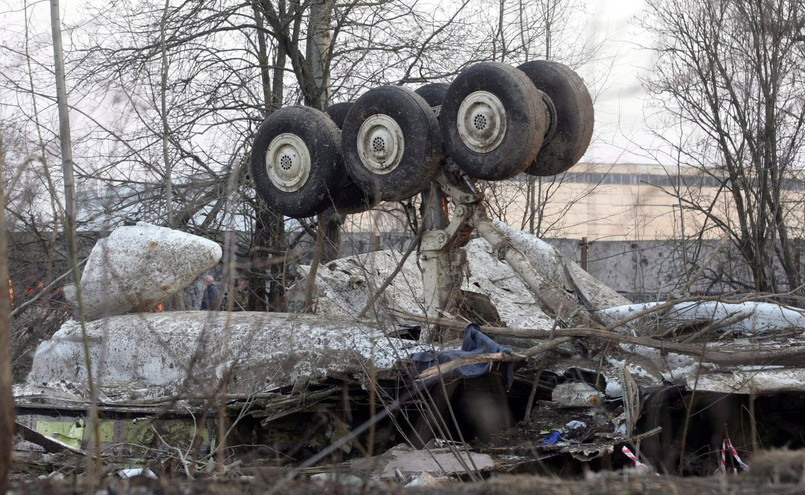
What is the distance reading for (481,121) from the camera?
17.9 feet

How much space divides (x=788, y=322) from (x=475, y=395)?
2.38 meters

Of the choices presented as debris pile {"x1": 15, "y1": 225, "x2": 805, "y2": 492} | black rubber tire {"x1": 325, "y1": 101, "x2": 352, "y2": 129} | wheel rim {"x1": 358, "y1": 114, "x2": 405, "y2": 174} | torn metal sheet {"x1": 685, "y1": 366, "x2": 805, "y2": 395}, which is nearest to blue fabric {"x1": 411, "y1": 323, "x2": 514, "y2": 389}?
debris pile {"x1": 15, "y1": 225, "x2": 805, "y2": 492}

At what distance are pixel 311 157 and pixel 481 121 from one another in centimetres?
146

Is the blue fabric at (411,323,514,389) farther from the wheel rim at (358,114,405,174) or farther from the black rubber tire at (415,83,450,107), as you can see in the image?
the black rubber tire at (415,83,450,107)

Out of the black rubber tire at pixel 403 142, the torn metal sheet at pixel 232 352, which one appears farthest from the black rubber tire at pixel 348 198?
the torn metal sheet at pixel 232 352

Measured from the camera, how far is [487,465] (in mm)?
3873

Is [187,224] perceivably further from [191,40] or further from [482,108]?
[482,108]

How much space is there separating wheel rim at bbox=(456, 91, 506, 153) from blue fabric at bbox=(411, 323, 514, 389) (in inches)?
55.9

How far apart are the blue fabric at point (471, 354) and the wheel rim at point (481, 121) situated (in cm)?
142

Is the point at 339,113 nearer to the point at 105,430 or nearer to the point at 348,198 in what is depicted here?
the point at 348,198

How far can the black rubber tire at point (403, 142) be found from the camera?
5.69m

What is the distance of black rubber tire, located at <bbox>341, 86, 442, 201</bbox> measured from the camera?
5.69 metres

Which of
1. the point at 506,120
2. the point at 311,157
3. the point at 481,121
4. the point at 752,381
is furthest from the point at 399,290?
the point at 752,381

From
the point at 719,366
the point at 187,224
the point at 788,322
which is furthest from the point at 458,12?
the point at 719,366
